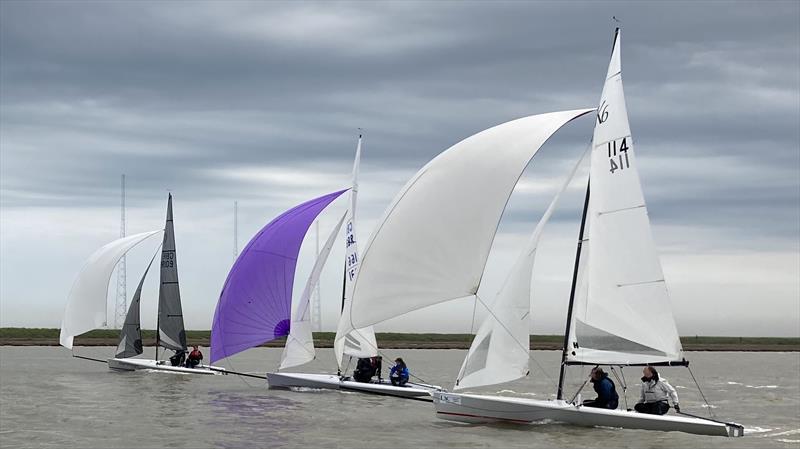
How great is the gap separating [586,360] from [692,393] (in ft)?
74.7

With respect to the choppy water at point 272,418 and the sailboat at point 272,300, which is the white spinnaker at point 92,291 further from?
the sailboat at point 272,300

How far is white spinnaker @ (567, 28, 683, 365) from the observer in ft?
77.1

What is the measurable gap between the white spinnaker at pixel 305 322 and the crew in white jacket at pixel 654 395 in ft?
52.8

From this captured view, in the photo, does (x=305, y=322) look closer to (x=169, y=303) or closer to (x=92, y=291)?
(x=169, y=303)

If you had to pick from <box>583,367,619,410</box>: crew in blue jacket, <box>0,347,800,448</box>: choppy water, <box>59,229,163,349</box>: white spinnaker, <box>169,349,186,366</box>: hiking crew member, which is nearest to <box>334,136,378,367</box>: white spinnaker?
<box>0,347,800,448</box>: choppy water

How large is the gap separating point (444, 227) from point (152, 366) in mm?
27809

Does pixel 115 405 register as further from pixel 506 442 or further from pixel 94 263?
pixel 94 263

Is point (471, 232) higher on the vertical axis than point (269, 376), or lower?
higher

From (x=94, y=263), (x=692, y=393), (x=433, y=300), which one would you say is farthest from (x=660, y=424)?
(x=94, y=263)

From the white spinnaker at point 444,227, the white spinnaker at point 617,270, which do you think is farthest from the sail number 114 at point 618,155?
the white spinnaker at point 444,227

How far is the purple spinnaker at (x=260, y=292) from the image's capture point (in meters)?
38.2

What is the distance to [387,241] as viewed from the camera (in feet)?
78.2

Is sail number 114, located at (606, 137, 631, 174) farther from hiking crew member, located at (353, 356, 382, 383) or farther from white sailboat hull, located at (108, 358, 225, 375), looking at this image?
white sailboat hull, located at (108, 358, 225, 375)

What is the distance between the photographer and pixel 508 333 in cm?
2473
